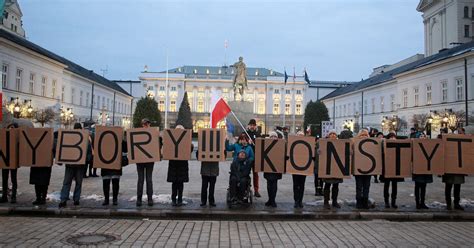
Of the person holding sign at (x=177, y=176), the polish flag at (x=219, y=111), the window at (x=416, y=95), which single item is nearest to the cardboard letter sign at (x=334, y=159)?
the person holding sign at (x=177, y=176)

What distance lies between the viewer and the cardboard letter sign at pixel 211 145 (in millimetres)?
10750

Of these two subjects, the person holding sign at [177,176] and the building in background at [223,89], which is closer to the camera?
the person holding sign at [177,176]

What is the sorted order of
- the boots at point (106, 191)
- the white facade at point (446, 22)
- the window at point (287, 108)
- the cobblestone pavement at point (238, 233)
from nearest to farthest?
the cobblestone pavement at point (238, 233) → the boots at point (106, 191) → the white facade at point (446, 22) → the window at point (287, 108)

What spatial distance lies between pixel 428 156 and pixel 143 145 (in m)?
7.47

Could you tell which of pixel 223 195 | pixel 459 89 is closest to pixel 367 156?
pixel 223 195

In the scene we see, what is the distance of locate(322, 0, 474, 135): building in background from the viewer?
145 ft

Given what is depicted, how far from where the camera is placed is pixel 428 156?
1100 cm

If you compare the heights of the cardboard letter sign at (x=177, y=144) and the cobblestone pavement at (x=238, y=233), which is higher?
the cardboard letter sign at (x=177, y=144)

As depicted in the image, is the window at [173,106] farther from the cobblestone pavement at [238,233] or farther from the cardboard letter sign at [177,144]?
the cobblestone pavement at [238,233]

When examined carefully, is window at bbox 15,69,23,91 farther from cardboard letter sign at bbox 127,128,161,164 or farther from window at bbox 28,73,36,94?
cardboard letter sign at bbox 127,128,161,164

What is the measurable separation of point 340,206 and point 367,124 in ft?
222

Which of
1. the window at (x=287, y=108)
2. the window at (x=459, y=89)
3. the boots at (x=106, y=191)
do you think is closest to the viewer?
the boots at (x=106, y=191)

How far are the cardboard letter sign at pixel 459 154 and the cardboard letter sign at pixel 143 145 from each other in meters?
7.60

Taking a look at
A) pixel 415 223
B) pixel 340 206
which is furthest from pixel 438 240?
pixel 340 206
